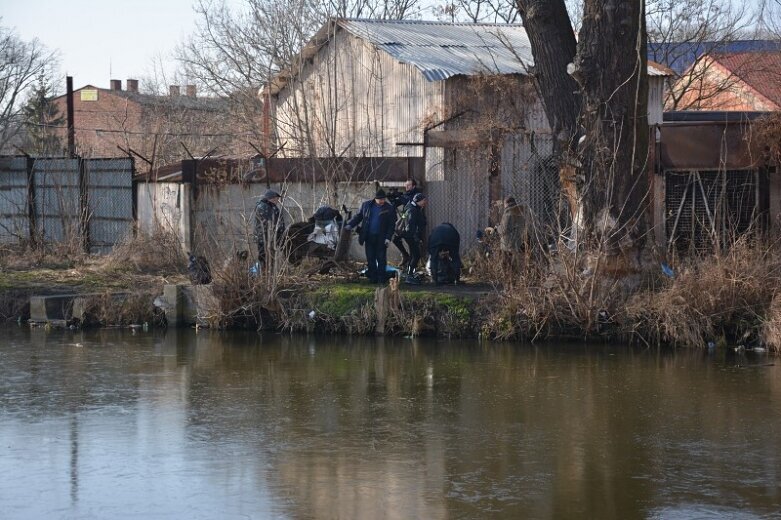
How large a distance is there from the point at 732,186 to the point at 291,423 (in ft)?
34.4

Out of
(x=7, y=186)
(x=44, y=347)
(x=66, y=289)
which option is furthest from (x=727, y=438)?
(x=7, y=186)

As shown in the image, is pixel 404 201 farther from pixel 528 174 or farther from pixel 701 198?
pixel 701 198

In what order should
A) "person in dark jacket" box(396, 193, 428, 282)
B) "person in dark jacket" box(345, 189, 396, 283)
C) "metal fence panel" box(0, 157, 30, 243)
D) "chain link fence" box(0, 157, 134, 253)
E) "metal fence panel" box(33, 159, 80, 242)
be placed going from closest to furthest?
"person in dark jacket" box(345, 189, 396, 283) → "person in dark jacket" box(396, 193, 428, 282) → "metal fence panel" box(33, 159, 80, 242) → "chain link fence" box(0, 157, 134, 253) → "metal fence panel" box(0, 157, 30, 243)

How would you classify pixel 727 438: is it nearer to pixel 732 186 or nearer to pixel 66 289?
pixel 732 186

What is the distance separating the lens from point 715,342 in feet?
50.1

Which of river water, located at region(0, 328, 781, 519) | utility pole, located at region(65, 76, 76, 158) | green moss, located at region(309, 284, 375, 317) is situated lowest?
river water, located at region(0, 328, 781, 519)

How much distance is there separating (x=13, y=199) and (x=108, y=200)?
2478 mm

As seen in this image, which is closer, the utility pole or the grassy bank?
the grassy bank

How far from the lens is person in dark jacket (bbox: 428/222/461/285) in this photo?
17.9 metres

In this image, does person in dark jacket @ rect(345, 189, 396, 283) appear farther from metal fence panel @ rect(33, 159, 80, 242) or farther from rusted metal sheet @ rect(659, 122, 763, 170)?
metal fence panel @ rect(33, 159, 80, 242)

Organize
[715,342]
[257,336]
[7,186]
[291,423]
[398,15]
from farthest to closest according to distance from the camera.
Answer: [398,15] → [7,186] → [257,336] → [715,342] → [291,423]

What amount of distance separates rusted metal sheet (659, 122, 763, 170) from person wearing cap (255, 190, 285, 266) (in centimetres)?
641

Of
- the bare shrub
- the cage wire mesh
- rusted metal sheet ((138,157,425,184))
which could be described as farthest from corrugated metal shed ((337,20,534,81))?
the bare shrub

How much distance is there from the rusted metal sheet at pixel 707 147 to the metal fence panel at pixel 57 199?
451 inches
